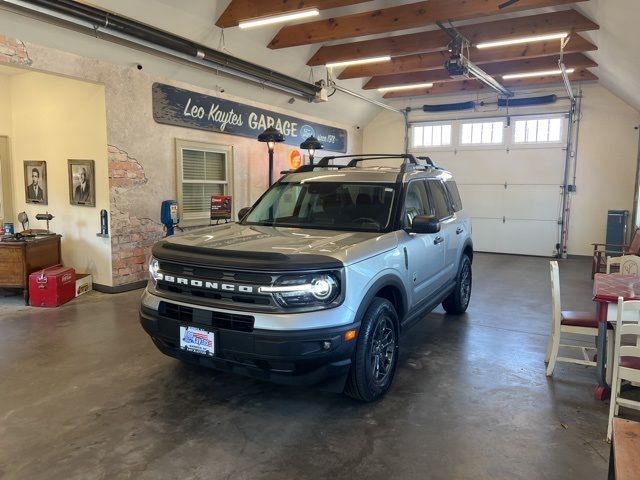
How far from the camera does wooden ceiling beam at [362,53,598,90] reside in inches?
330

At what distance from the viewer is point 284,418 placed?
290 centimetres

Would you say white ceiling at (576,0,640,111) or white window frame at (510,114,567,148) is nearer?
white ceiling at (576,0,640,111)

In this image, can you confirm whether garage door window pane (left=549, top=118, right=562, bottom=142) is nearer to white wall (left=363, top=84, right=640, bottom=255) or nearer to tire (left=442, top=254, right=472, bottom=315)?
white wall (left=363, top=84, right=640, bottom=255)

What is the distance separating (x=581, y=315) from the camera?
3662mm

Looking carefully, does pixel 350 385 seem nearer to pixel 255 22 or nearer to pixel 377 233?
pixel 377 233

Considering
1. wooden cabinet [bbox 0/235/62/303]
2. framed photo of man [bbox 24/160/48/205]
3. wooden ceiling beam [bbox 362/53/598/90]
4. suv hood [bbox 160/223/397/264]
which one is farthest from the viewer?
wooden ceiling beam [bbox 362/53/598/90]

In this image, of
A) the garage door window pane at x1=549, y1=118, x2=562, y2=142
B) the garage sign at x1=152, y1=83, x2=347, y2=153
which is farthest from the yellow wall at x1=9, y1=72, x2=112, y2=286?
the garage door window pane at x1=549, y1=118, x2=562, y2=142

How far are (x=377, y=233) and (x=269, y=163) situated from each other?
5553mm

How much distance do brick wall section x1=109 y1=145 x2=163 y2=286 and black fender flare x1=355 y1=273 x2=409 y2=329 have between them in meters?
4.42

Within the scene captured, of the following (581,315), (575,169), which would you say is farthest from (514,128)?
(581,315)

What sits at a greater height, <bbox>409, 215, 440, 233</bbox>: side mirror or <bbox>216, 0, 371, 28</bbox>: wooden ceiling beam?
<bbox>216, 0, 371, 28</bbox>: wooden ceiling beam

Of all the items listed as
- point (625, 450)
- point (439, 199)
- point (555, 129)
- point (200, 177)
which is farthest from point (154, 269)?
point (555, 129)

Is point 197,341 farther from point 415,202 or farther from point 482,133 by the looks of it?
point 482,133

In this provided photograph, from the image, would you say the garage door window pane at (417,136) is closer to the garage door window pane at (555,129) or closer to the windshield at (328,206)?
the garage door window pane at (555,129)
